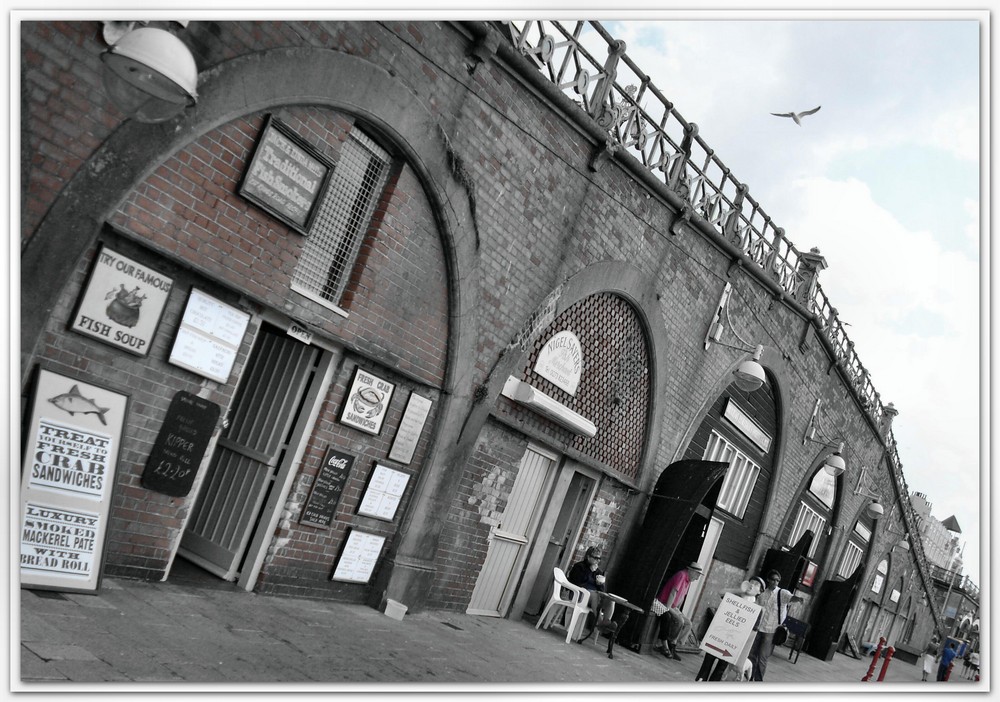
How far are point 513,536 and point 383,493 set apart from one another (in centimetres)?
275

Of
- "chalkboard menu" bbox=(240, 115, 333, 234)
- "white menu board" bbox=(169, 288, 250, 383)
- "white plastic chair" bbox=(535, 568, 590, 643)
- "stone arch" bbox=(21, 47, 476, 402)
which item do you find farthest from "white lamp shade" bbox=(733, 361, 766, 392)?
"white menu board" bbox=(169, 288, 250, 383)

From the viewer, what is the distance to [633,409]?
13031 mm

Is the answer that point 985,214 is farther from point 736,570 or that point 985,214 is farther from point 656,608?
point 736,570

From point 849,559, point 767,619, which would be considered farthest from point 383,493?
point 849,559

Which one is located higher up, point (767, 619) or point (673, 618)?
point (767, 619)

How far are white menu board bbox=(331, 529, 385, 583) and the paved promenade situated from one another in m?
0.29

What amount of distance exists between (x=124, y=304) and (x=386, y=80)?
9.48 feet

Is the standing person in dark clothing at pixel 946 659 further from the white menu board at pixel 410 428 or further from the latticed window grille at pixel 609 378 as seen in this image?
the white menu board at pixel 410 428

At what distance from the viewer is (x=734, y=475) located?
56.1ft

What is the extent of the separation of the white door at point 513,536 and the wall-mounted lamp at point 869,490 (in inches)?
559

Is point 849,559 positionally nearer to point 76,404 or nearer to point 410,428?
point 410,428

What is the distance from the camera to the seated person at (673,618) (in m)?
13.4

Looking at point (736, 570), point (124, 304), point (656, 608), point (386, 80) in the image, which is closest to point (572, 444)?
point (656, 608)

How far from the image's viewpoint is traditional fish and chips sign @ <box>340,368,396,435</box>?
27.9 ft
